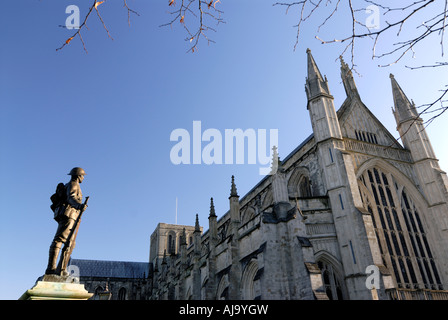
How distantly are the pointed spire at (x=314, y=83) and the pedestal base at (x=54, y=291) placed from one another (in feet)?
63.7

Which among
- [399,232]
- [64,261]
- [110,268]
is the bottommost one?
[64,261]

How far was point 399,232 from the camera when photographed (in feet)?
63.6

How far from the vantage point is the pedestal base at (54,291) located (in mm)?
4609

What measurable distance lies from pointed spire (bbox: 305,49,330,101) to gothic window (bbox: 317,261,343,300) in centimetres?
1054

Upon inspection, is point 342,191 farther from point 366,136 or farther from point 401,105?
point 401,105

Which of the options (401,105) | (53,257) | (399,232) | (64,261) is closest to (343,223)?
(399,232)

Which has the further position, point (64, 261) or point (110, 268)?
point (110, 268)

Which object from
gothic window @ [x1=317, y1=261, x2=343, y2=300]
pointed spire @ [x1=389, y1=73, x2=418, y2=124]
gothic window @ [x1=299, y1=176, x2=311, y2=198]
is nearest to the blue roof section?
gothic window @ [x1=299, y1=176, x2=311, y2=198]

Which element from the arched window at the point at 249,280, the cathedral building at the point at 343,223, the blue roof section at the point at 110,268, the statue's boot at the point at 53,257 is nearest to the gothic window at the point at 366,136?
the cathedral building at the point at 343,223

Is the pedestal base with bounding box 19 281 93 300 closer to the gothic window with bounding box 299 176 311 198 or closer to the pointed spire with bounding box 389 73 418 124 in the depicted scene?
the gothic window with bounding box 299 176 311 198

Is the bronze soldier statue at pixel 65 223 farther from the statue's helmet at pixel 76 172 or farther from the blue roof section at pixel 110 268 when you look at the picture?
the blue roof section at pixel 110 268

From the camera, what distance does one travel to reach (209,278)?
22.4 metres

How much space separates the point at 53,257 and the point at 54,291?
2.61 ft
